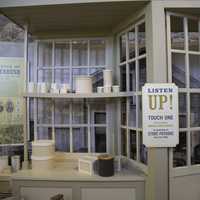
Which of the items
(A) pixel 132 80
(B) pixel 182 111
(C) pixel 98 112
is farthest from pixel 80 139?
(B) pixel 182 111

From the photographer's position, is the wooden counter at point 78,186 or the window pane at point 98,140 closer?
the wooden counter at point 78,186

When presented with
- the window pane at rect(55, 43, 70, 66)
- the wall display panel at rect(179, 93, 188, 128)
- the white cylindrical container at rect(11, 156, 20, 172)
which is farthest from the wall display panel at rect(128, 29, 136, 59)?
the white cylindrical container at rect(11, 156, 20, 172)

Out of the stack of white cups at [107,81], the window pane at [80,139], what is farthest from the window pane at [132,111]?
the window pane at [80,139]

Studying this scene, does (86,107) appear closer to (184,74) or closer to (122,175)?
(122,175)

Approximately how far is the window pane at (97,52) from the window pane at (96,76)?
7cm

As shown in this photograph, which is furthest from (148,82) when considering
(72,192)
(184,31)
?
(72,192)

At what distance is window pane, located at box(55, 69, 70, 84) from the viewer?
2.66 m

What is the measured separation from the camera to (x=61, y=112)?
263 centimetres

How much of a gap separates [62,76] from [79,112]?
435 millimetres

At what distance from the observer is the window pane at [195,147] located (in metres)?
2.09

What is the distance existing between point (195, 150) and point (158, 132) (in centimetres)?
46

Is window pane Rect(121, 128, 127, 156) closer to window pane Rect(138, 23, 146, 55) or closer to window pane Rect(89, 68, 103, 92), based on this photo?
window pane Rect(89, 68, 103, 92)

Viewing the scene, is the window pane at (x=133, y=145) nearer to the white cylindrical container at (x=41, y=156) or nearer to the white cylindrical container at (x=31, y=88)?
the white cylindrical container at (x=41, y=156)

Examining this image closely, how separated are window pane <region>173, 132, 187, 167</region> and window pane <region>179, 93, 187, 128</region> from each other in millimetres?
82
